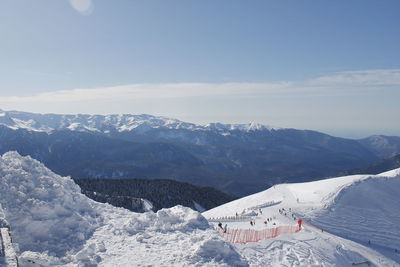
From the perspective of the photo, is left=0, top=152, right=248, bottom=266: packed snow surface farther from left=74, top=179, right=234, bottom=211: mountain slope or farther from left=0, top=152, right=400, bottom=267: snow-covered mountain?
left=74, top=179, right=234, bottom=211: mountain slope

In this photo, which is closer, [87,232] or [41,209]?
[41,209]

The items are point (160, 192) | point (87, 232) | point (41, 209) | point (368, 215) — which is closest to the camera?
point (41, 209)

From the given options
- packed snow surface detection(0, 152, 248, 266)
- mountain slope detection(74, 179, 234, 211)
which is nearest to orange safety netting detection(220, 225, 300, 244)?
packed snow surface detection(0, 152, 248, 266)

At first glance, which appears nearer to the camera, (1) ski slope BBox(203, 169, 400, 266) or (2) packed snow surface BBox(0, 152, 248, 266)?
(2) packed snow surface BBox(0, 152, 248, 266)

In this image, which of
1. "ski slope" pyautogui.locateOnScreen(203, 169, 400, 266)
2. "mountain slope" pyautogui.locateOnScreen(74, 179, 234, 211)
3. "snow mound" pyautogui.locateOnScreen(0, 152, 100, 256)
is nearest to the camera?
"snow mound" pyautogui.locateOnScreen(0, 152, 100, 256)

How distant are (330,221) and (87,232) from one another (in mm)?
38546

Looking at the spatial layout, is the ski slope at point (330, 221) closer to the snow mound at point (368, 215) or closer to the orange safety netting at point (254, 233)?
the snow mound at point (368, 215)

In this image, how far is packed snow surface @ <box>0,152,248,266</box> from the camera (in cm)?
2231

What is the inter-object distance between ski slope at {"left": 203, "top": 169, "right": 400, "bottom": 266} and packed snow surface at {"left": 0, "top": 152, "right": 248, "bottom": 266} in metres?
4.54

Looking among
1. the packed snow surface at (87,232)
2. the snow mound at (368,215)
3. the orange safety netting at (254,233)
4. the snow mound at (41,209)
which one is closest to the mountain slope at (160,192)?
the snow mound at (368,215)

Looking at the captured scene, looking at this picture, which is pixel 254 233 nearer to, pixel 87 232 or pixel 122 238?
pixel 122 238

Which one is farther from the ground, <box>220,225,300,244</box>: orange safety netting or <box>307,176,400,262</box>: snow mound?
<box>220,225,300,244</box>: orange safety netting

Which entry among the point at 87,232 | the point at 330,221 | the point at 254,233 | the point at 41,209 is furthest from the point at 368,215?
the point at 41,209

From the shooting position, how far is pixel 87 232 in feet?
88.3
